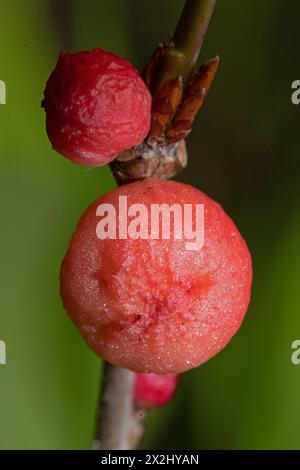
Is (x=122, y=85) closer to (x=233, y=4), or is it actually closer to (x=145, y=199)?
(x=145, y=199)

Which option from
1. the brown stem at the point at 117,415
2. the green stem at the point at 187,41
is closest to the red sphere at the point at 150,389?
the brown stem at the point at 117,415

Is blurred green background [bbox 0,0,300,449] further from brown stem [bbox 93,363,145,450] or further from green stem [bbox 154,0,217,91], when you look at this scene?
green stem [bbox 154,0,217,91]

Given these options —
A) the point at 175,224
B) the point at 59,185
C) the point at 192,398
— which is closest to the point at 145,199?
the point at 175,224

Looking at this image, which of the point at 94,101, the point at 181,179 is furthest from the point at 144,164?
the point at 181,179

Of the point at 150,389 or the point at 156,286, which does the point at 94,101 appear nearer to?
the point at 156,286

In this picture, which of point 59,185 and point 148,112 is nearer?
point 148,112

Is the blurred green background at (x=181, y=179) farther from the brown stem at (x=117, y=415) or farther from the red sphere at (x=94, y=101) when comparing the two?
the red sphere at (x=94, y=101)
